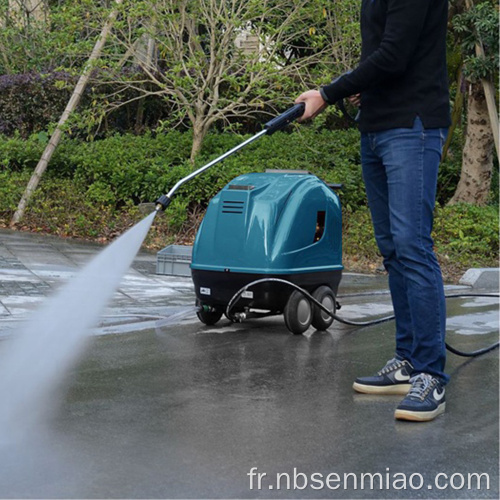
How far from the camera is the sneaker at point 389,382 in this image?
477 cm

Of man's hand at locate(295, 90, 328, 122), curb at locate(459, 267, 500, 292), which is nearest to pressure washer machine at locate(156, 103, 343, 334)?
Answer: man's hand at locate(295, 90, 328, 122)

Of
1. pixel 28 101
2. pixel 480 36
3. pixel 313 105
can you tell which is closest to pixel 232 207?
pixel 313 105

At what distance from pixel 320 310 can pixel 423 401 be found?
245 cm

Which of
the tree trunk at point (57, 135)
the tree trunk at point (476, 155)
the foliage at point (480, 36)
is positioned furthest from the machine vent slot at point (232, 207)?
the tree trunk at point (476, 155)

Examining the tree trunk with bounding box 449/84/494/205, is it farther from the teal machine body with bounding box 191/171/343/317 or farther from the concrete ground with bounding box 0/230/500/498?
the teal machine body with bounding box 191/171/343/317

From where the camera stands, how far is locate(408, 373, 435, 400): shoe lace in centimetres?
434

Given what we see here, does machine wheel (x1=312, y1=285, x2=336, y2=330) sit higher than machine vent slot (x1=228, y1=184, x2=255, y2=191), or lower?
lower

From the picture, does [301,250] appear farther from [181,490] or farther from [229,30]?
[229,30]

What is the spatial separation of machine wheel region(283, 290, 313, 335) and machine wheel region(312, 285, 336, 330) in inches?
3.6

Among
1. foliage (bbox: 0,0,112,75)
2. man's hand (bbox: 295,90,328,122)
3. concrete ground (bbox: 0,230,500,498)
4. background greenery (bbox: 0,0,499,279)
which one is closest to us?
concrete ground (bbox: 0,230,500,498)

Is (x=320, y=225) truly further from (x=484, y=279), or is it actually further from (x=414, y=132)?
(x=484, y=279)

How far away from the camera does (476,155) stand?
13664 millimetres

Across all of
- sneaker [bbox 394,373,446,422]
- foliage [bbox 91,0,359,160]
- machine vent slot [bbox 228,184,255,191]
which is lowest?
sneaker [bbox 394,373,446,422]

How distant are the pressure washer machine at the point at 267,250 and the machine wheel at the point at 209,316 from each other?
1 cm
